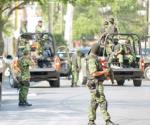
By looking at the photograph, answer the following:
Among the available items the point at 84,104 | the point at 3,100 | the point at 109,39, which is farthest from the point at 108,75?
the point at 109,39

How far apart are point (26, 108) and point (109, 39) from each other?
36.1 feet

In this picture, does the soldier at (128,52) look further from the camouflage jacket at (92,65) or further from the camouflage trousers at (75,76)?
the camouflage jacket at (92,65)

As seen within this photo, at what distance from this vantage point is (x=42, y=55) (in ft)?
109

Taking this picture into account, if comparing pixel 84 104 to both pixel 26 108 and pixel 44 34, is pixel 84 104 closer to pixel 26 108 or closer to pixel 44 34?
pixel 26 108

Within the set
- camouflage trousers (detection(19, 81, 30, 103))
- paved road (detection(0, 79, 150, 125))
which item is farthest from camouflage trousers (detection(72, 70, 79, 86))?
camouflage trousers (detection(19, 81, 30, 103))

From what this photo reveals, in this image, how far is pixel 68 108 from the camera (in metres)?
22.0

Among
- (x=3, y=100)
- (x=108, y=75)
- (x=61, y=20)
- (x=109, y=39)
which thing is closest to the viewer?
(x=108, y=75)

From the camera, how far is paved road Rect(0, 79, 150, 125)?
61.0ft

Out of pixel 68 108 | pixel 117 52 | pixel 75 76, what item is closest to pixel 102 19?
pixel 75 76

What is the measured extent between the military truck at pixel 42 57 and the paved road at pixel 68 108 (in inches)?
123

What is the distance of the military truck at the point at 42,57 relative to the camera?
32969 mm

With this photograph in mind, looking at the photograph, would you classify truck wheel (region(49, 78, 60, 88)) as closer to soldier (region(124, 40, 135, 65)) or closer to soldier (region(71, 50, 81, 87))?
soldier (region(71, 50, 81, 87))

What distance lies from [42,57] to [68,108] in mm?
10993

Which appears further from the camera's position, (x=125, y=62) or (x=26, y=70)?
(x=125, y=62)
